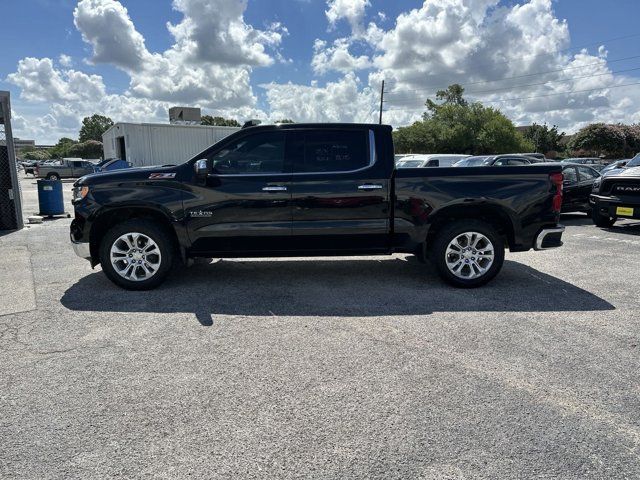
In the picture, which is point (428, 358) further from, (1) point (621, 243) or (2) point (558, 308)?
(1) point (621, 243)

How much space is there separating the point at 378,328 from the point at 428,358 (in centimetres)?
73

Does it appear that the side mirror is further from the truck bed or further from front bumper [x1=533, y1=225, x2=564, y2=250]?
front bumper [x1=533, y1=225, x2=564, y2=250]

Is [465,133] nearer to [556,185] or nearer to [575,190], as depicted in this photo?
[575,190]

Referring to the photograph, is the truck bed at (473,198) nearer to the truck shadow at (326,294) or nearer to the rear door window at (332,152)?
the rear door window at (332,152)

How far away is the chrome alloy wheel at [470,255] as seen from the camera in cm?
554

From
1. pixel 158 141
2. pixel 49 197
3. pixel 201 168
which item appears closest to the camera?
pixel 201 168

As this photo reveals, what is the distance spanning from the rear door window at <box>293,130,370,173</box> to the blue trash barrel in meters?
9.91

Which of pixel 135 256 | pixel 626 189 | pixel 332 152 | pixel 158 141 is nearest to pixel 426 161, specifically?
pixel 626 189

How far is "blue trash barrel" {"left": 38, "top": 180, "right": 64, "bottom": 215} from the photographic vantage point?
40.9 feet

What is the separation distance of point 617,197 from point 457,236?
6.33 metres

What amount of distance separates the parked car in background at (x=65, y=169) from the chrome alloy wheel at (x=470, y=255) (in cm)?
3450

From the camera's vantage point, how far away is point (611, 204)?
970 centimetres

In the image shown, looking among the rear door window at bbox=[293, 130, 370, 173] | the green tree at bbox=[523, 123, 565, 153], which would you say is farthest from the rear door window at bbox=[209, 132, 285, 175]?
the green tree at bbox=[523, 123, 565, 153]

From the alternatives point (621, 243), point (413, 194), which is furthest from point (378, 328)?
point (621, 243)
